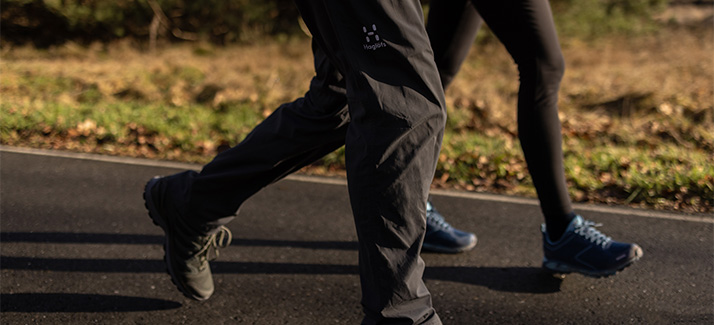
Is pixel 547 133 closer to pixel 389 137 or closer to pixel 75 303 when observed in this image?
pixel 389 137

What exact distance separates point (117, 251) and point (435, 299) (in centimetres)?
149

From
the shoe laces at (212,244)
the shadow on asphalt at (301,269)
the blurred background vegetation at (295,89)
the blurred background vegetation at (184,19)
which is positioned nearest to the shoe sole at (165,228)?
the shoe laces at (212,244)

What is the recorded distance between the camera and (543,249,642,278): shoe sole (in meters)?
2.29

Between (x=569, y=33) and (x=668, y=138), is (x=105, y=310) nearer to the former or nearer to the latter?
(x=668, y=138)

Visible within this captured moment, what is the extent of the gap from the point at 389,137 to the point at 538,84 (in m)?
1.09

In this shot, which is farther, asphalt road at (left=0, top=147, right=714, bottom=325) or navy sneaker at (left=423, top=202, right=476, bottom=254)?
navy sneaker at (left=423, top=202, right=476, bottom=254)

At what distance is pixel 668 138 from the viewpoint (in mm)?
5559

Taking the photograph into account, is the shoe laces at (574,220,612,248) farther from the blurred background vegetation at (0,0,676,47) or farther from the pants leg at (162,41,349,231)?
the blurred background vegetation at (0,0,676,47)

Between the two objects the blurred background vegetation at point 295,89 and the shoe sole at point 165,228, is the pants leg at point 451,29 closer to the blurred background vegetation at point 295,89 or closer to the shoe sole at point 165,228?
the shoe sole at point 165,228

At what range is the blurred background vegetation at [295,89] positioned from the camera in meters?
4.52

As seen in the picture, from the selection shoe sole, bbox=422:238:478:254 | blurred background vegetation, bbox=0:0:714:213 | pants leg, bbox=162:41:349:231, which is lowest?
blurred background vegetation, bbox=0:0:714:213

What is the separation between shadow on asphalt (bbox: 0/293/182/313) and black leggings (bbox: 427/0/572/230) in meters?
1.48

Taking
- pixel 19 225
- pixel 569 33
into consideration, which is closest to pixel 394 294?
pixel 19 225

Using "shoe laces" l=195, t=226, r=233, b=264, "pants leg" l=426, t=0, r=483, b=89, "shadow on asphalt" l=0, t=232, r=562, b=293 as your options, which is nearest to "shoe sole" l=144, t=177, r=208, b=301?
"shoe laces" l=195, t=226, r=233, b=264
